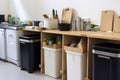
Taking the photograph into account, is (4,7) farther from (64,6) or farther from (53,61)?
(53,61)

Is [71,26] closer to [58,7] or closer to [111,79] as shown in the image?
[58,7]

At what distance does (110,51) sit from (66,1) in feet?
6.23

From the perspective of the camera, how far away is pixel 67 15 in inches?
168

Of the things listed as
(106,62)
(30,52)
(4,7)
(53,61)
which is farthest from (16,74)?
(4,7)

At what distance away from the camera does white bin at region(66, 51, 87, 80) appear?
329 cm

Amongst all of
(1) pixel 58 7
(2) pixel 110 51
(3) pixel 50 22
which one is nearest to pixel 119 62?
(2) pixel 110 51

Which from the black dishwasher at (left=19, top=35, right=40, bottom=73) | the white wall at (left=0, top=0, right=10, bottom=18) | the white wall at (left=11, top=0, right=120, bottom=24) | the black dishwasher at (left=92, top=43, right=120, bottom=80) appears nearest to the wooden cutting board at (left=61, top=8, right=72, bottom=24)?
the white wall at (left=11, top=0, right=120, bottom=24)

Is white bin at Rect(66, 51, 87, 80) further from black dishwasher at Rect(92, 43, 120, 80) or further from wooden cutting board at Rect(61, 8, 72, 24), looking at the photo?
wooden cutting board at Rect(61, 8, 72, 24)

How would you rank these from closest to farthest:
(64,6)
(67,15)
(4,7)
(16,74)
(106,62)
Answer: (106,62) → (16,74) → (67,15) → (64,6) → (4,7)

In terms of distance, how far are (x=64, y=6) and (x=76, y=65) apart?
155 cm

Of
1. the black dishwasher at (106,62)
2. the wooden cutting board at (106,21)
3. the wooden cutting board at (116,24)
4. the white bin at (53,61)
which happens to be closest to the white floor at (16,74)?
the white bin at (53,61)

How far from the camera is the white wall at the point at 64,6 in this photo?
366 centimetres

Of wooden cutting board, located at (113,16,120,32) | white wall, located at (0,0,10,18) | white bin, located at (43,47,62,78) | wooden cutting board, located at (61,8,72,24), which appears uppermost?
white wall, located at (0,0,10,18)

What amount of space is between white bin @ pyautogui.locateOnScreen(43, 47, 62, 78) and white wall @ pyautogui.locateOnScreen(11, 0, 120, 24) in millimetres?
915
